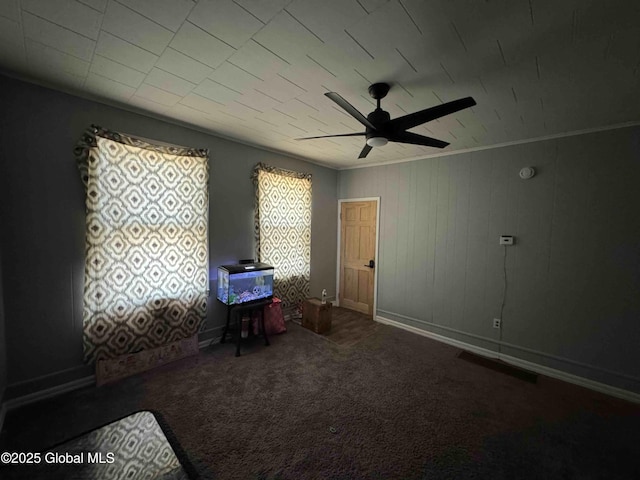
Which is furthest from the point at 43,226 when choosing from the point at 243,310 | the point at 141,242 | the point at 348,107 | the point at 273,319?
the point at 348,107

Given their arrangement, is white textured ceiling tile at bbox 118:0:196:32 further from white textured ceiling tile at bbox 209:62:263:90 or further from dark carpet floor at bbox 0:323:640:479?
dark carpet floor at bbox 0:323:640:479

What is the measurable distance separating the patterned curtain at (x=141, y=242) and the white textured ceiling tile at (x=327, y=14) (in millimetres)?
2044

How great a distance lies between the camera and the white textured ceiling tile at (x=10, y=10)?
4.19ft

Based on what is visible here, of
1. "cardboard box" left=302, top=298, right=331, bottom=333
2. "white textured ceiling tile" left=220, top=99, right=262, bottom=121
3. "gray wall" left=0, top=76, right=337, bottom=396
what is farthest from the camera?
"cardboard box" left=302, top=298, right=331, bottom=333

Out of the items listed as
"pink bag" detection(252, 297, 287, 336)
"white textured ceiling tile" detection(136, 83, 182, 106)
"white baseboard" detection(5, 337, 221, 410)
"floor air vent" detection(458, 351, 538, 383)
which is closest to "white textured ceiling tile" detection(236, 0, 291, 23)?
"white textured ceiling tile" detection(136, 83, 182, 106)

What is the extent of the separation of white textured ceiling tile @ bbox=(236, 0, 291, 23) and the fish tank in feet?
7.74

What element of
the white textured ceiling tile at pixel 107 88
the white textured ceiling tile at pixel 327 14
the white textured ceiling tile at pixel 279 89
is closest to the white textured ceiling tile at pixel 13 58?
the white textured ceiling tile at pixel 107 88

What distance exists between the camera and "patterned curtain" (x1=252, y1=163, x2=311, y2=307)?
3.58 meters

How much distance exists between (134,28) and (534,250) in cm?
405

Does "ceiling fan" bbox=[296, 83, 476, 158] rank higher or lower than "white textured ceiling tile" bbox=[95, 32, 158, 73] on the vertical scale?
lower

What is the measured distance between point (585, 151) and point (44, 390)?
5.56 metres

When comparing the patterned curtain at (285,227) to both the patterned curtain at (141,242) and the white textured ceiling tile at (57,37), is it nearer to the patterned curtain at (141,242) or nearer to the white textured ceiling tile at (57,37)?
the patterned curtain at (141,242)

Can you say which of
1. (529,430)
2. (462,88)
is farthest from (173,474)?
(462,88)

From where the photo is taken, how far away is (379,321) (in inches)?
168
